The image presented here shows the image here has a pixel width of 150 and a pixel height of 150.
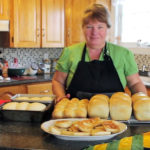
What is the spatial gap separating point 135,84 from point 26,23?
2.10 m

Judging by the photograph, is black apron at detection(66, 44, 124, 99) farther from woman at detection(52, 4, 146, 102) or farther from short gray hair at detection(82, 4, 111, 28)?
short gray hair at detection(82, 4, 111, 28)

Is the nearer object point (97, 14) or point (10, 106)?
point (10, 106)

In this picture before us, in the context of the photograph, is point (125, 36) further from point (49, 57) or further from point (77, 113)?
point (77, 113)

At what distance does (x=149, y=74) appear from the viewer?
3695 mm

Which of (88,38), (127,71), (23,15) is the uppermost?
(23,15)

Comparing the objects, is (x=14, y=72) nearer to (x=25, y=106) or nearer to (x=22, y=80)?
(x=22, y=80)

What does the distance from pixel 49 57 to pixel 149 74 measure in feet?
4.99

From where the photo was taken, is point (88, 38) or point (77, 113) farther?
point (88, 38)

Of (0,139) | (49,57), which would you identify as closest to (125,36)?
(49,57)

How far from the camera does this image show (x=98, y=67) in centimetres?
192

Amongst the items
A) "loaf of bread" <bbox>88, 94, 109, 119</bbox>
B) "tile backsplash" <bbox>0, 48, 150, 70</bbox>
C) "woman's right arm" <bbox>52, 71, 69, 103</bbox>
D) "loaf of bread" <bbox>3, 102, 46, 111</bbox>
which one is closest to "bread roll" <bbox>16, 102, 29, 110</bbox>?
"loaf of bread" <bbox>3, 102, 46, 111</bbox>

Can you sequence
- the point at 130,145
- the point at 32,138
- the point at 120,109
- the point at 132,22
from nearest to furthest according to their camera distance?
the point at 130,145, the point at 32,138, the point at 120,109, the point at 132,22

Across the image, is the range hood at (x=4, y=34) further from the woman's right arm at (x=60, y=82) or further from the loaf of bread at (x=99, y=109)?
the loaf of bread at (x=99, y=109)

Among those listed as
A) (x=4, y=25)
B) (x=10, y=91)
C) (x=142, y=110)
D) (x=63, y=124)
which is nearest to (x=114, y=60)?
(x=142, y=110)
